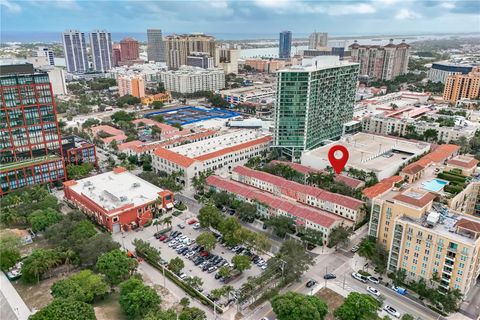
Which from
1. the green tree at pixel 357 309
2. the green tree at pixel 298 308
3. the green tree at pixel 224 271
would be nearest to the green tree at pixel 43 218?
the green tree at pixel 224 271

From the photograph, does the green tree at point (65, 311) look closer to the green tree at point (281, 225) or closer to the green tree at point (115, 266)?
the green tree at point (115, 266)

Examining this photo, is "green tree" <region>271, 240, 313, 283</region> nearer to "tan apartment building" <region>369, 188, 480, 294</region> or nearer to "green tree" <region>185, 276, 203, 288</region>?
"green tree" <region>185, 276, 203, 288</region>

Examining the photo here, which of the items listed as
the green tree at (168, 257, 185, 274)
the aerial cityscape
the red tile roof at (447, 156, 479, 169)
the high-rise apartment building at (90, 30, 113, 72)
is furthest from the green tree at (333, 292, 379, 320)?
the high-rise apartment building at (90, 30, 113, 72)

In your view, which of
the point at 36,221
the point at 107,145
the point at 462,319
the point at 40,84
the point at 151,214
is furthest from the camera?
the point at 107,145

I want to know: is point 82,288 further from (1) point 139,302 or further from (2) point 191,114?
(2) point 191,114

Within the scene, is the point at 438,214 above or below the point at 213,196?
above

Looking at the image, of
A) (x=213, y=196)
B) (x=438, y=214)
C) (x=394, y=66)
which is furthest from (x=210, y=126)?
(x=394, y=66)

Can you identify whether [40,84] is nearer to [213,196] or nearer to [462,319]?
[213,196]
